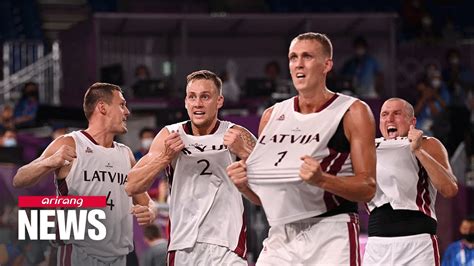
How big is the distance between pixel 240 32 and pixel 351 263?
60.3 feet

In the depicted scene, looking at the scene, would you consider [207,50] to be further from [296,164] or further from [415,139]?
[296,164]

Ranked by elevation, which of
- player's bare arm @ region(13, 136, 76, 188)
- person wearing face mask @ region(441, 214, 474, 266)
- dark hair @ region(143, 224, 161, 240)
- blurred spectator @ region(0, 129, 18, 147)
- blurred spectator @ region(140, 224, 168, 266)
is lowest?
person wearing face mask @ region(441, 214, 474, 266)

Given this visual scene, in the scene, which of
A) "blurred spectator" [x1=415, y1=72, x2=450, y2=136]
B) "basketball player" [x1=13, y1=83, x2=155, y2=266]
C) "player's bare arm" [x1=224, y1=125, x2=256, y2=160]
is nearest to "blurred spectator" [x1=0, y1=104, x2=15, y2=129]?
"blurred spectator" [x1=415, y1=72, x2=450, y2=136]

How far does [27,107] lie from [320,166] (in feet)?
44.9

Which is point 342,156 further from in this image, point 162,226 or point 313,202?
Answer: point 162,226

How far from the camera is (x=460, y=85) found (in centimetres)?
2103

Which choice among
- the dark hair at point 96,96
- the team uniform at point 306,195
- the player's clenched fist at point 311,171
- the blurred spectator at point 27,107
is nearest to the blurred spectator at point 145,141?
the blurred spectator at point 27,107

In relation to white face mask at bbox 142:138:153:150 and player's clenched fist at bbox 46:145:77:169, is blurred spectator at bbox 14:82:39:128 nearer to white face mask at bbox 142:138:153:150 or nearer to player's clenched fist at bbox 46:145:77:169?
white face mask at bbox 142:138:153:150

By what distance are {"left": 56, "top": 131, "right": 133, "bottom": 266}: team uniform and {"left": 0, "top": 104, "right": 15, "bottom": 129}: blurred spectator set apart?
9.50 metres

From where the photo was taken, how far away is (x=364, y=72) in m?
20.9

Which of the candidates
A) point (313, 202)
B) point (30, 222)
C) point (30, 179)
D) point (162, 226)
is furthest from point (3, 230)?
point (313, 202)

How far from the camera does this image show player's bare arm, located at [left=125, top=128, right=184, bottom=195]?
7500mm

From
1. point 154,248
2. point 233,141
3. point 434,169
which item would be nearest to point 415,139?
point 434,169

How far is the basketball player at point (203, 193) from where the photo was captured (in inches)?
310
